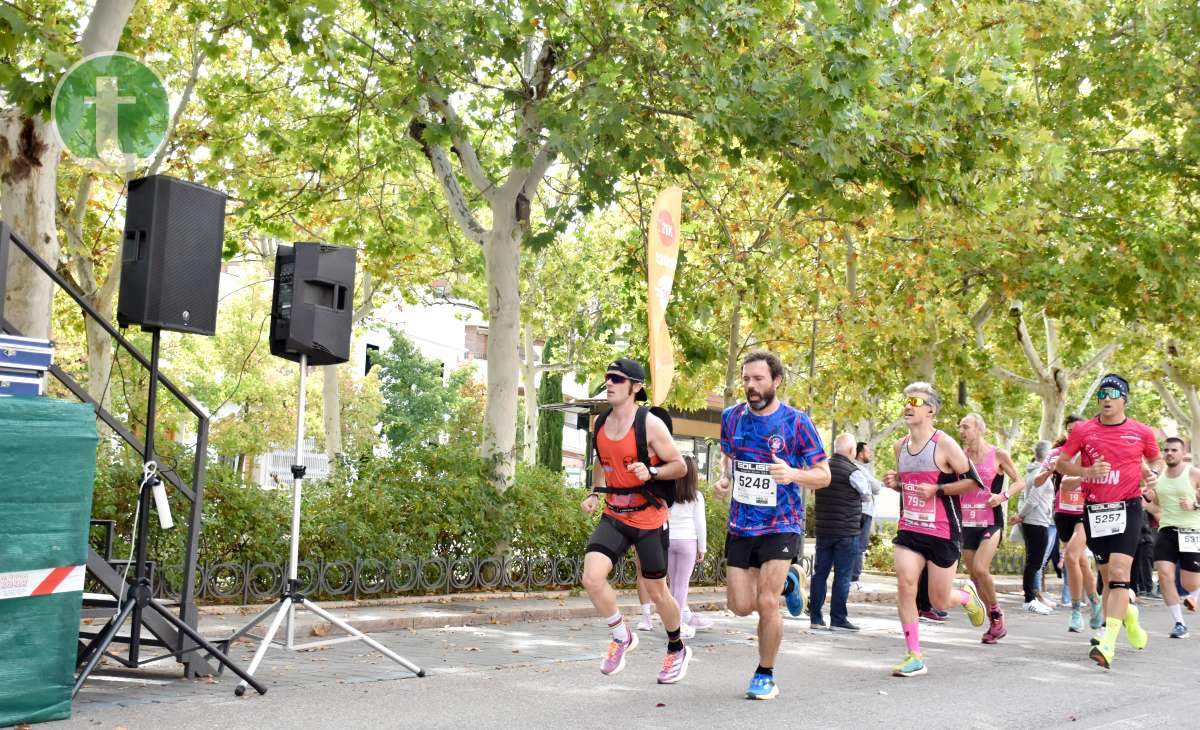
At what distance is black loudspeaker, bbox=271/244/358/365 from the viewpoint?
8625mm

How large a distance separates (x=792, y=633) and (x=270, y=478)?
527 centimetres

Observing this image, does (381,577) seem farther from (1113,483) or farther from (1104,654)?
(1113,483)

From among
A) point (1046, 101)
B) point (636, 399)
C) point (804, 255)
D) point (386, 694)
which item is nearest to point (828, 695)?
point (636, 399)

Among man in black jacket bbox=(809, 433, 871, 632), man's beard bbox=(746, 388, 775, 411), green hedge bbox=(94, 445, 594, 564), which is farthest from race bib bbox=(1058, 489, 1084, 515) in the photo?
man's beard bbox=(746, 388, 775, 411)

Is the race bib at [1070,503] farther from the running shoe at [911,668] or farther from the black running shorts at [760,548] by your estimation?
the black running shorts at [760,548]

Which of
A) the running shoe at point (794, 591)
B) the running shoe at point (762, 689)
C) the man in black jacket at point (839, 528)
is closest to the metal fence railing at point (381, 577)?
the running shoe at point (794, 591)

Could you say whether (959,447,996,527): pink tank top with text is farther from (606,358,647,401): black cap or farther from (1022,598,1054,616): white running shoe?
(606,358,647,401): black cap

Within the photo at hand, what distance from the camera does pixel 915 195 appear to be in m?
12.2

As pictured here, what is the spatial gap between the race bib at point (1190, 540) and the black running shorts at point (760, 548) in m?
7.11

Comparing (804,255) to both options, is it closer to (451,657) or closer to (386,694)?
(451,657)

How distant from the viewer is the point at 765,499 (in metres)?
7.66

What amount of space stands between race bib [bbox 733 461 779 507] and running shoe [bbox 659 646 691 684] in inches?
49.4

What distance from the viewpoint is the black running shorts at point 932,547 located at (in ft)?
30.0

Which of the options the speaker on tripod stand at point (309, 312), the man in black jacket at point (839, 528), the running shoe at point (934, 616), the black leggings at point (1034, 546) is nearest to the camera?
the speaker on tripod stand at point (309, 312)
